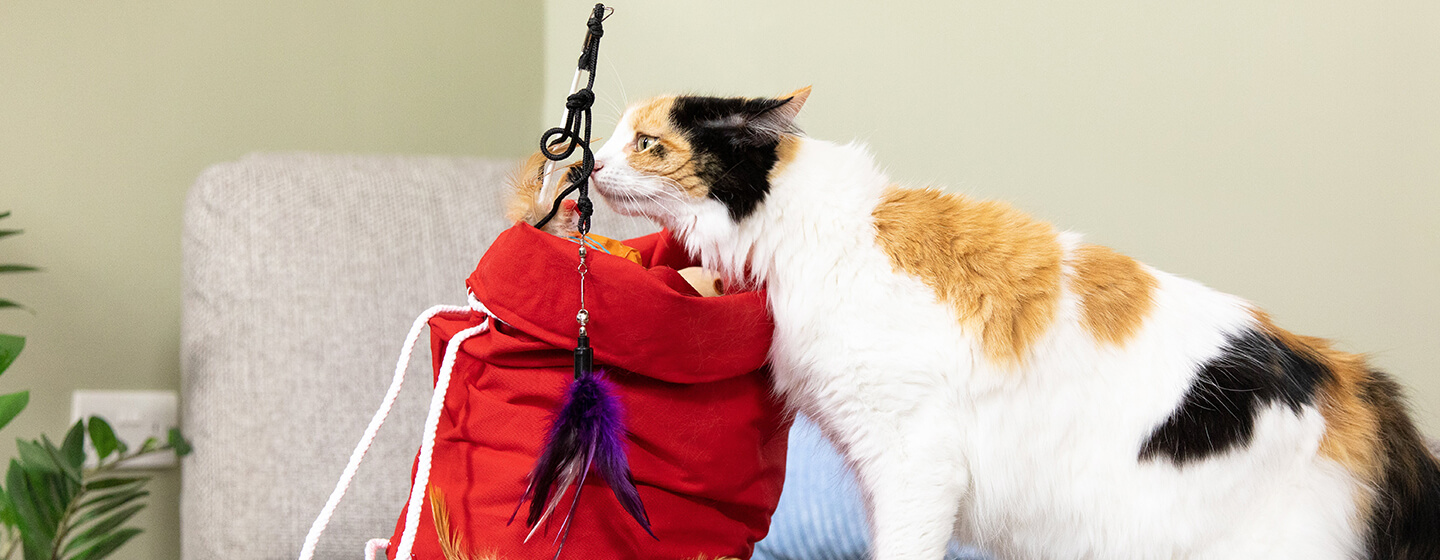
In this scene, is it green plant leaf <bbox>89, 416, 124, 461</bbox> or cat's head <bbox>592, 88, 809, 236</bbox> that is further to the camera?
green plant leaf <bbox>89, 416, 124, 461</bbox>

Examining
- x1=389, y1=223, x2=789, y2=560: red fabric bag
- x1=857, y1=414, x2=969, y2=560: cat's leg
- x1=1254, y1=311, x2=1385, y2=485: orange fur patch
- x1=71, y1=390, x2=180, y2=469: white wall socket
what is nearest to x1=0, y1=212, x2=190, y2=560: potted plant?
x1=71, y1=390, x2=180, y2=469: white wall socket

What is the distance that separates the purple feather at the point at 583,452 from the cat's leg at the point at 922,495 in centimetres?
14

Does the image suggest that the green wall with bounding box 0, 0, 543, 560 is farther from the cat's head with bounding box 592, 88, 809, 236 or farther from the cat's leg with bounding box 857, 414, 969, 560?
the cat's leg with bounding box 857, 414, 969, 560

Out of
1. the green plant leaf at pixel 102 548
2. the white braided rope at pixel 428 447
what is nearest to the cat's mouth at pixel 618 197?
the white braided rope at pixel 428 447

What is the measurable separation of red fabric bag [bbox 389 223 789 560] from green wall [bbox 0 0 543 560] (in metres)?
1.02

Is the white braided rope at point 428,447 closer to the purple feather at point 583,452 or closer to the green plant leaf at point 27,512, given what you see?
the purple feather at point 583,452

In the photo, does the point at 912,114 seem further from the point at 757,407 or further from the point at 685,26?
the point at 757,407

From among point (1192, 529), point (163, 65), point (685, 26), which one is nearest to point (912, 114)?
point (685, 26)

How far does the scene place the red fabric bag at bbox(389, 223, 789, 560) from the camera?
0.51 meters

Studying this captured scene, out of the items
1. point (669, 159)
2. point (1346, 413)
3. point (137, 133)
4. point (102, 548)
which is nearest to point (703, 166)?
point (669, 159)

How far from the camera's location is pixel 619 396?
20.4 inches

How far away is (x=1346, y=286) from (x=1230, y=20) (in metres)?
0.27

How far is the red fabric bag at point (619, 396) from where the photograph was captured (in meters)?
0.51

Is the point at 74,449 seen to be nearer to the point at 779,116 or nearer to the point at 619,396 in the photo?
the point at 619,396
